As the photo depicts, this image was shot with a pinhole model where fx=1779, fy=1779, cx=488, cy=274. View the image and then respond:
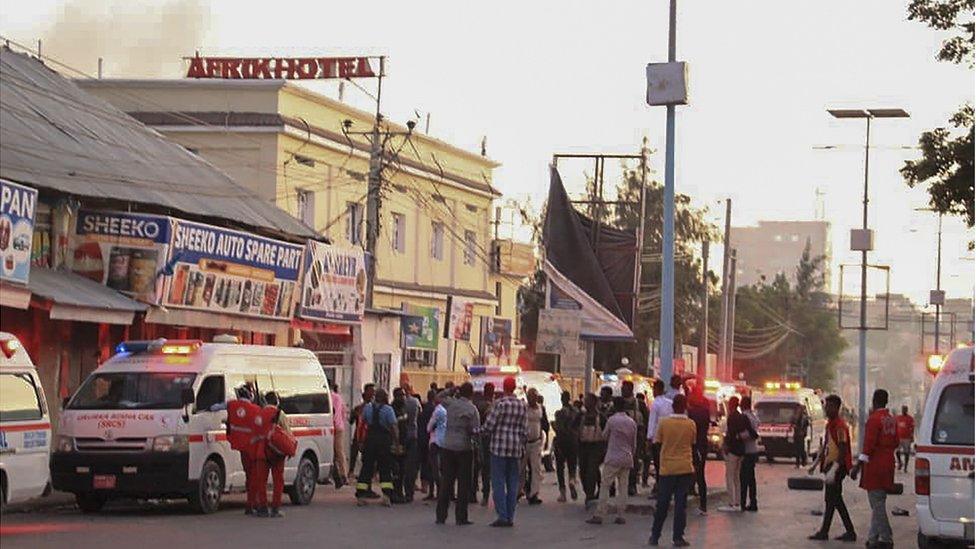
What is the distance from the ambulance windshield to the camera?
23.7 metres

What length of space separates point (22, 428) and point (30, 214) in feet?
27.4

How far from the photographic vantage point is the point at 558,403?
40.4 m

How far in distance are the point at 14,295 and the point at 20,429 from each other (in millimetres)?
6952

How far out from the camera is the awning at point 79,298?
2772 centimetres

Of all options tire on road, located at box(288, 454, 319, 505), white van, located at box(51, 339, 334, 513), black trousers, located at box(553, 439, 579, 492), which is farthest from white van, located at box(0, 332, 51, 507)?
black trousers, located at box(553, 439, 579, 492)

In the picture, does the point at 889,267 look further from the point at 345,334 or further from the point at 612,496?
the point at 612,496

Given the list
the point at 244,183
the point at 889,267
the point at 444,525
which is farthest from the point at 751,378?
the point at 444,525

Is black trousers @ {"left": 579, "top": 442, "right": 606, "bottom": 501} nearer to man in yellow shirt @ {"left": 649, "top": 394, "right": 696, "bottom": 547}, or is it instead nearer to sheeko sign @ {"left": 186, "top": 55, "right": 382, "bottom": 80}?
man in yellow shirt @ {"left": 649, "top": 394, "right": 696, "bottom": 547}

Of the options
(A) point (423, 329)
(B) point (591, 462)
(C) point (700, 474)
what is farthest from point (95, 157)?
(A) point (423, 329)

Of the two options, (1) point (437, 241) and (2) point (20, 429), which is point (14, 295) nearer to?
(2) point (20, 429)

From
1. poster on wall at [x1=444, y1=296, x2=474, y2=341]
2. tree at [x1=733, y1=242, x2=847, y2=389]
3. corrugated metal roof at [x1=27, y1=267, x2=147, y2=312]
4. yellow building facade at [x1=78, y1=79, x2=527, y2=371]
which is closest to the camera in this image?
corrugated metal roof at [x1=27, y1=267, x2=147, y2=312]

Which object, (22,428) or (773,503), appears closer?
(22,428)

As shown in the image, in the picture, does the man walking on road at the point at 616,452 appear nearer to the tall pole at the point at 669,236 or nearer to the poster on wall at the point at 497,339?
the tall pole at the point at 669,236

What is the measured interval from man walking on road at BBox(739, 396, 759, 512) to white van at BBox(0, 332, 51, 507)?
11288mm
